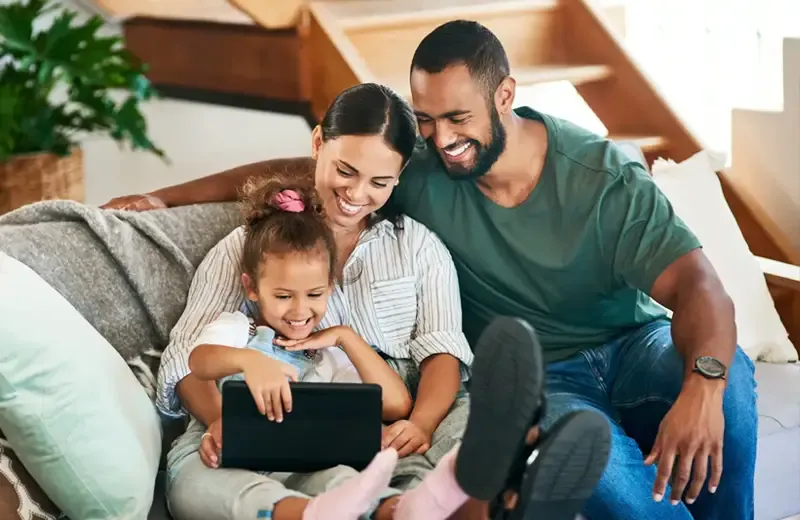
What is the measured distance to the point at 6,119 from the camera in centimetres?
289

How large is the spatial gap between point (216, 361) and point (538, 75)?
4.79ft

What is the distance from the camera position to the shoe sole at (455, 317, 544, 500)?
1.18 m

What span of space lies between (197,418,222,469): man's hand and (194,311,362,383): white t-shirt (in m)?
0.13

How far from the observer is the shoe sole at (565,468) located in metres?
1.18

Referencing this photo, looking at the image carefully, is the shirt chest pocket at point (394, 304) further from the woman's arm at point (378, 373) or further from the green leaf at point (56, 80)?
the green leaf at point (56, 80)

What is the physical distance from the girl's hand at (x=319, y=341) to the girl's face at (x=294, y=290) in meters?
0.02

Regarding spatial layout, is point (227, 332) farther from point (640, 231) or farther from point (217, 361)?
point (640, 231)

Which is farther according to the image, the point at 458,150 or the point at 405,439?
the point at 458,150

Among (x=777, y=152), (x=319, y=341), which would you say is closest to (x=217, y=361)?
(x=319, y=341)

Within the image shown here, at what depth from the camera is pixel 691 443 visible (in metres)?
1.45

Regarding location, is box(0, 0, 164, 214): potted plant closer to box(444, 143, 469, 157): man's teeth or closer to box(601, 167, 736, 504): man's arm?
box(444, 143, 469, 157): man's teeth

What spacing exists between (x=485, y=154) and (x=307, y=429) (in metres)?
0.61

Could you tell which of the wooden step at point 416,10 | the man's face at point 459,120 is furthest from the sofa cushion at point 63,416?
the wooden step at point 416,10

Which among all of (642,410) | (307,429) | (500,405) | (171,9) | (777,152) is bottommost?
(642,410)
